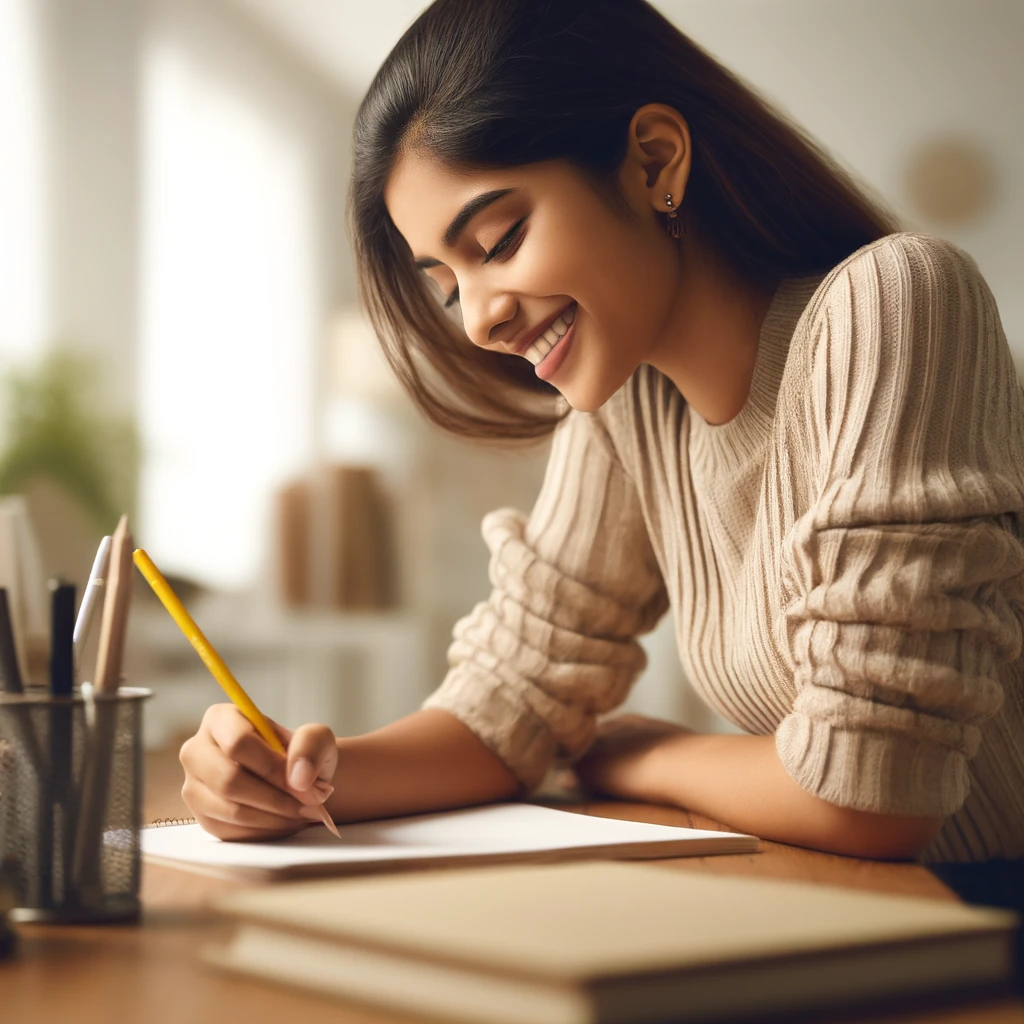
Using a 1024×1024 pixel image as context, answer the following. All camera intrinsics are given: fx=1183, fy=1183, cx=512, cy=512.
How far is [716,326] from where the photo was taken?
103 centimetres

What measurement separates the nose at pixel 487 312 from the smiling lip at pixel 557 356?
38mm

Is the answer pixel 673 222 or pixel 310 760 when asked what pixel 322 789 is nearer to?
pixel 310 760

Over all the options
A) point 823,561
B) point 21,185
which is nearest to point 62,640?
point 823,561

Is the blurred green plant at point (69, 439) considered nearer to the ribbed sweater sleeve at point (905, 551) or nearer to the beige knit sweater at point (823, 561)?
the beige knit sweater at point (823, 561)

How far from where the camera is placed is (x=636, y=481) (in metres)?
1.12

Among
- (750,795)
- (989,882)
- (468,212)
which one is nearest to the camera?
(989,882)

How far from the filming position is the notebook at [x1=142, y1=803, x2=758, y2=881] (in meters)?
0.61

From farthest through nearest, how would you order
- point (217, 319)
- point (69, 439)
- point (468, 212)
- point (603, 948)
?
point (217, 319), point (69, 439), point (468, 212), point (603, 948)

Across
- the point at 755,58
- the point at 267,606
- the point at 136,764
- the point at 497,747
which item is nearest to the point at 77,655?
the point at 136,764

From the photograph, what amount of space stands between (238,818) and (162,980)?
0.29 m

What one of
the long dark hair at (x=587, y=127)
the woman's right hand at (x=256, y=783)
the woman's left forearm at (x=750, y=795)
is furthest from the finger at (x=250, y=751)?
the long dark hair at (x=587, y=127)

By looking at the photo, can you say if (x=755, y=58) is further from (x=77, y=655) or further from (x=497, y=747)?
(x=77, y=655)

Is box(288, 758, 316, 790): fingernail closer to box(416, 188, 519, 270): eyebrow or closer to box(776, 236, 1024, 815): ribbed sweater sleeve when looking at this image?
box(776, 236, 1024, 815): ribbed sweater sleeve

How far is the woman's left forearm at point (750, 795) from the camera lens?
71 centimetres
